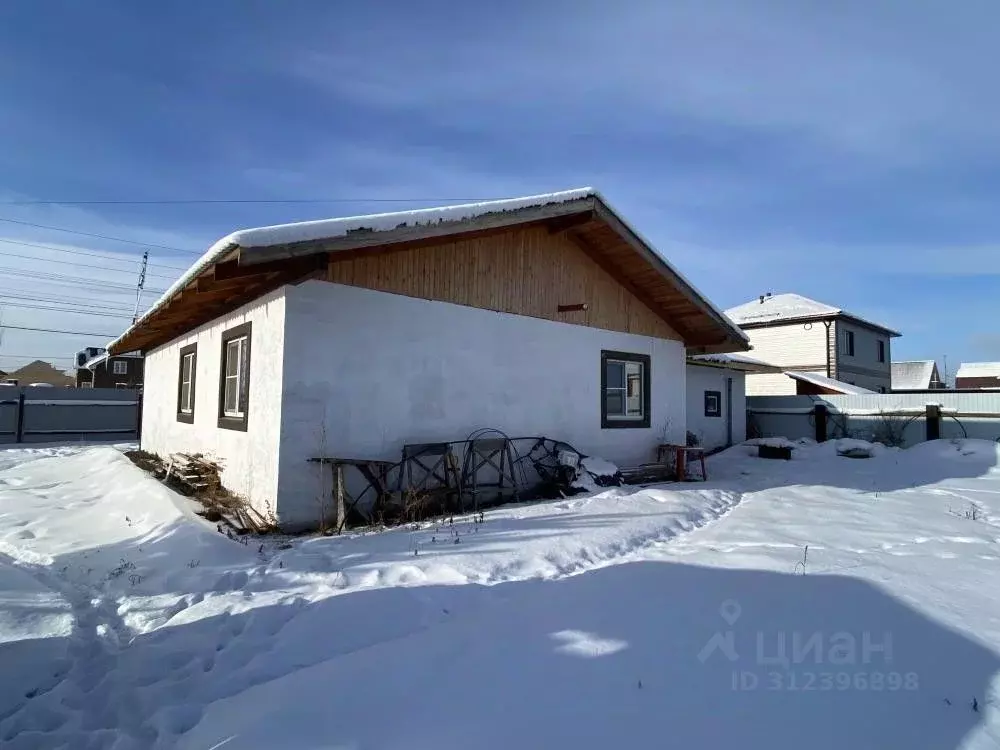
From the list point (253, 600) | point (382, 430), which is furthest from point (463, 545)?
point (382, 430)

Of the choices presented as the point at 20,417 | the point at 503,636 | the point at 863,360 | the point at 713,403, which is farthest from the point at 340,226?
the point at 863,360

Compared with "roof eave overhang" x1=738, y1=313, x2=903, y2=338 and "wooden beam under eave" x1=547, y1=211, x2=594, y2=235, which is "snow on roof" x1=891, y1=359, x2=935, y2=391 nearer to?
"roof eave overhang" x1=738, y1=313, x2=903, y2=338

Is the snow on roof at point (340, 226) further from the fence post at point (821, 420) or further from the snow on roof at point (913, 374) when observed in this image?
the snow on roof at point (913, 374)

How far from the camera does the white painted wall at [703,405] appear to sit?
52.5ft

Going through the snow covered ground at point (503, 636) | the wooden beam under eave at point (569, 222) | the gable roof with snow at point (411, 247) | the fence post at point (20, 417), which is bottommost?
the snow covered ground at point (503, 636)

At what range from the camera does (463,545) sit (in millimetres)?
5406

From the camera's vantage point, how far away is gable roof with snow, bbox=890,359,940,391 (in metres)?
45.9

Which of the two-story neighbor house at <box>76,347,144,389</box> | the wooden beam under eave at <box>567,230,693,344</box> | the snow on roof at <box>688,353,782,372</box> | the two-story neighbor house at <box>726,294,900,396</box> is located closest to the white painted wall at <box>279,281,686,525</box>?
the wooden beam under eave at <box>567,230,693,344</box>

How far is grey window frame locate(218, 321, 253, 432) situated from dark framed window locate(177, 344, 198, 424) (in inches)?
79.9

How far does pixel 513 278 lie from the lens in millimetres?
8930

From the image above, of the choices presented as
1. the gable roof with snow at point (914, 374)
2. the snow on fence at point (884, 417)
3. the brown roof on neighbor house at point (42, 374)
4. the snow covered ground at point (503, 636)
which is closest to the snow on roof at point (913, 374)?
the gable roof with snow at point (914, 374)

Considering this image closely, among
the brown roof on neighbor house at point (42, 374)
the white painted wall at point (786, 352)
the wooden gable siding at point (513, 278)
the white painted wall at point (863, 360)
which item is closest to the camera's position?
the wooden gable siding at point (513, 278)

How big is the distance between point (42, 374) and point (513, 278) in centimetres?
7446

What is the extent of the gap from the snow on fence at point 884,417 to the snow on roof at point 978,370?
5824cm
